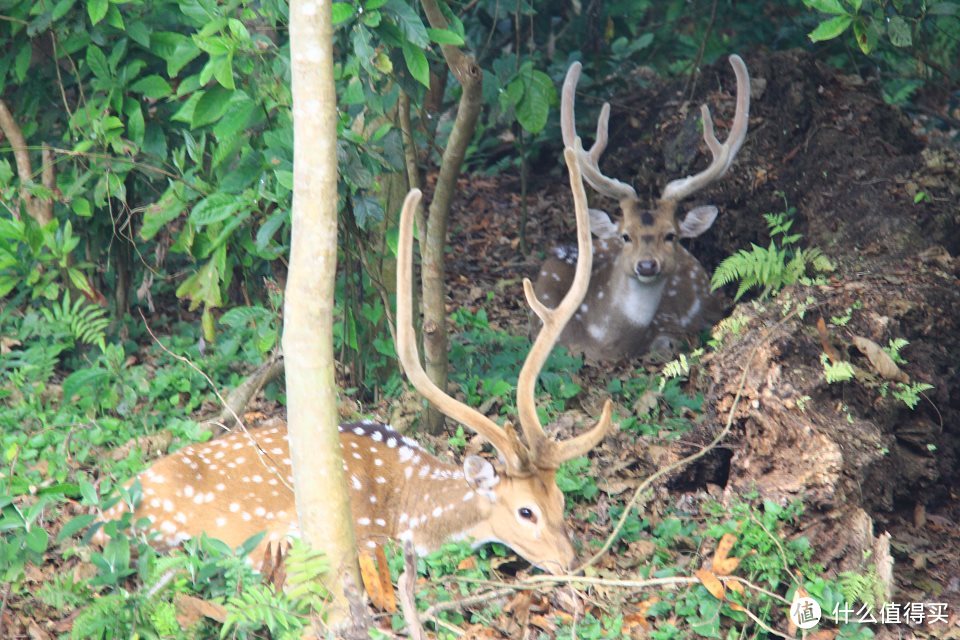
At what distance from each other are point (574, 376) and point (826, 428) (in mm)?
2215

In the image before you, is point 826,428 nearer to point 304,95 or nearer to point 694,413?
point 694,413

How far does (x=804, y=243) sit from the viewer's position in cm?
724

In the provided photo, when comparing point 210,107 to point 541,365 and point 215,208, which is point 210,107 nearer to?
point 215,208

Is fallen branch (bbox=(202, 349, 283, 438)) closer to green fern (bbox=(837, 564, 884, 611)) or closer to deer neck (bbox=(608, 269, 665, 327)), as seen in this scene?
deer neck (bbox=(608, 269, 665, 327))

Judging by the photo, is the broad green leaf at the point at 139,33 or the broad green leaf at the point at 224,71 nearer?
the broad green leaf at the point at 224,71

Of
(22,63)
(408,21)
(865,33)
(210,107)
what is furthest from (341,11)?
(865,33)

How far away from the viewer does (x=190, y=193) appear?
20.6 ft

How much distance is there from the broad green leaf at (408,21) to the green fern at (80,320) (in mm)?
2669

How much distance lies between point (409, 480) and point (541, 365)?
1119mm

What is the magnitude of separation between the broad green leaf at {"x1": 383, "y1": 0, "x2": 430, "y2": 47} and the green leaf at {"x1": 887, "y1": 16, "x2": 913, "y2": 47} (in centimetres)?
287


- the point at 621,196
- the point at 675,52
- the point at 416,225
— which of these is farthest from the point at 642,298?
the point at 675,52

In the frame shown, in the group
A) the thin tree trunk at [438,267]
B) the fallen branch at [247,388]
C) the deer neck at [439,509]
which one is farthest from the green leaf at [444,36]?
the fallen branch at [247,388]

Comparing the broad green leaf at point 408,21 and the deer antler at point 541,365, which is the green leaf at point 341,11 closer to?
the broad green leaf at point 408,21

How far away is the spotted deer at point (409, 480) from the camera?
4816mm
